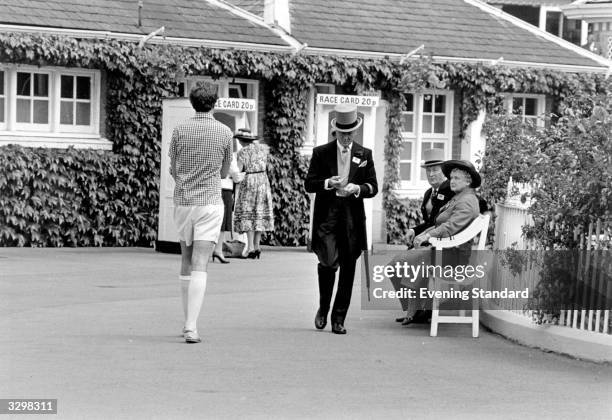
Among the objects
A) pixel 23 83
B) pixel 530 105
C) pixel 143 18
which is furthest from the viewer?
pixel 530 105

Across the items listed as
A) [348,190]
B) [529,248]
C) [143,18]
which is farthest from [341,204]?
[143,18]

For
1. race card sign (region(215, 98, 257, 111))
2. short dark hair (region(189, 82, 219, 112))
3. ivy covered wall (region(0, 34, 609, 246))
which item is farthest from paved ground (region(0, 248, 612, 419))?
ivy covered wall (region(0, 34, 609, 246))

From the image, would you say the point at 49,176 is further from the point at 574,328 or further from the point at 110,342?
the point at 574,328

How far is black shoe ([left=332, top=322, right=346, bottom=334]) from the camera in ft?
35.4

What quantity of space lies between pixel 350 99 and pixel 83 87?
3975 millimetres

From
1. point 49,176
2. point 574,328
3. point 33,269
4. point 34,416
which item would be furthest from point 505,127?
point 49,176

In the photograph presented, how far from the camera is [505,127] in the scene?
12.9 meters

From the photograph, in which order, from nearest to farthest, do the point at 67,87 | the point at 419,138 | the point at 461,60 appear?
the point at 67,87
the point at 461,60
the point at 419,138

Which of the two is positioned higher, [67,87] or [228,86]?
[228,86]

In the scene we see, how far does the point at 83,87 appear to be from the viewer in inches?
779

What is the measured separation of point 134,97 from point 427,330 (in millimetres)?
9544

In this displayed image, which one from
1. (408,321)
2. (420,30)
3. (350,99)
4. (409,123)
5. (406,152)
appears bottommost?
(408,321)

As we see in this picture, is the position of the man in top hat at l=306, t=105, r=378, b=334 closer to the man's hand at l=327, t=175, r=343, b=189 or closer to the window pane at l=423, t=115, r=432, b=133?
the man's hand at l=327, t=175, r=343, b=189

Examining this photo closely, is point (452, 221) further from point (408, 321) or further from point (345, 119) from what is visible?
point (345, 119)
